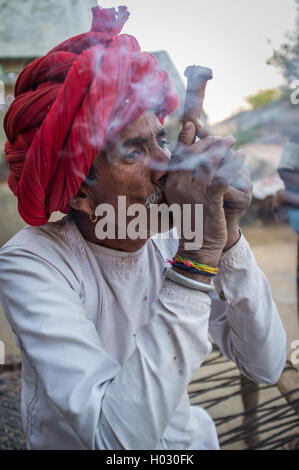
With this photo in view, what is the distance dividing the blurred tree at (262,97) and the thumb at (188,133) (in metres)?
0.37

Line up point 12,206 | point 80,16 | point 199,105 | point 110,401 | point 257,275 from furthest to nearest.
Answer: point 12,206, point 80,16, point 257,275, point 199,105, point 110,401

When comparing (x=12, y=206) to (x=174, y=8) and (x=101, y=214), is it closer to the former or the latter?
(x=101, y=214)

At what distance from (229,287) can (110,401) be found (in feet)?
1.95

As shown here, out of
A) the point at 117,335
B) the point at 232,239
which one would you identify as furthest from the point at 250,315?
the point at 117,335

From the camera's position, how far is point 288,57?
124 cm

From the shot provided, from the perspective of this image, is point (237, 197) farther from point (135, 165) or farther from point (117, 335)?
point (117, 335)

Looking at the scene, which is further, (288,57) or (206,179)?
(288,57)

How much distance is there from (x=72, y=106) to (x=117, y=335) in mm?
838

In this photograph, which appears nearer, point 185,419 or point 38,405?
point 38,405

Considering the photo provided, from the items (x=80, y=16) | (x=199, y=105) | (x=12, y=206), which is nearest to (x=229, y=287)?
(x=199, y=105)

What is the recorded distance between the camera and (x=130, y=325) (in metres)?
1.37

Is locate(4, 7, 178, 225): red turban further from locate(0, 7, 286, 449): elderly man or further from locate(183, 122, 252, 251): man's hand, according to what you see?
locate(183, 122, 252, 251): man's hand

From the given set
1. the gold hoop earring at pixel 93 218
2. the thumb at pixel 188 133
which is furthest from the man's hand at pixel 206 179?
the gold hoop earring at pixel 93 218

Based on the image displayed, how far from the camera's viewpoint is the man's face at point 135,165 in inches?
47.8
